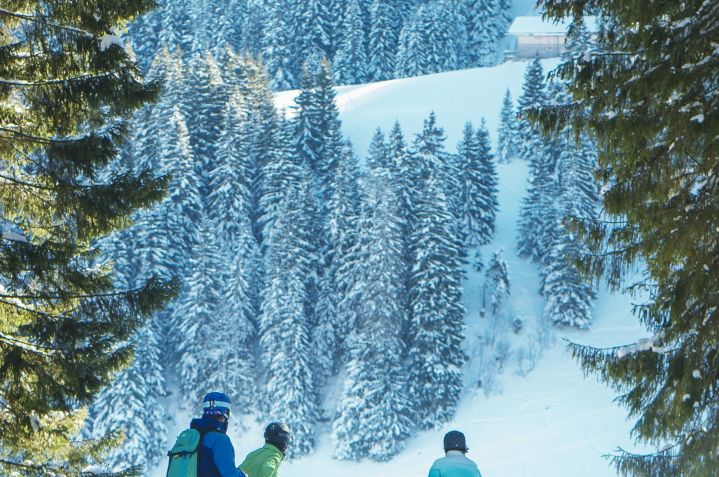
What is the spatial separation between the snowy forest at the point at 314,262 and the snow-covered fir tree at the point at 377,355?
79 millimetres

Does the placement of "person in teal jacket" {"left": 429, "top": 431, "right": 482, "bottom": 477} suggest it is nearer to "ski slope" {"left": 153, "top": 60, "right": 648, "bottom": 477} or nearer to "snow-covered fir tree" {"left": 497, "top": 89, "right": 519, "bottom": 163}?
"ski slope" {"left": 153, "top": 60, "right": 648, "bottom": 477}

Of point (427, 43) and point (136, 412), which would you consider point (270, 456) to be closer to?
point (136, 412)

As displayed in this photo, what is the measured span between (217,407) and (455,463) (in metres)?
2.12

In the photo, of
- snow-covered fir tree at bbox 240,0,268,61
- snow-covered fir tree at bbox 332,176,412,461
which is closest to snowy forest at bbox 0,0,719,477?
snow-covered fir tree at bbox 332,176,412,461

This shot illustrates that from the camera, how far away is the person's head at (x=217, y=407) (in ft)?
23.9

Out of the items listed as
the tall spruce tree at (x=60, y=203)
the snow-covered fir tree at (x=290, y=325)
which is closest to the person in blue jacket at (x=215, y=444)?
the tall spruce tree at (x=60, y=203)

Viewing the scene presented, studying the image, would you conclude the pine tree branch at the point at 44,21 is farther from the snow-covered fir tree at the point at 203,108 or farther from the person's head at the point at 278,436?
the snow-covered fir tree at the point at 203,108

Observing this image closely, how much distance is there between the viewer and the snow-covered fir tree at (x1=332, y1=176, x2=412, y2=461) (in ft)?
148

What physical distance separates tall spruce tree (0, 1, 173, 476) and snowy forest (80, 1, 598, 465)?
36586 mm

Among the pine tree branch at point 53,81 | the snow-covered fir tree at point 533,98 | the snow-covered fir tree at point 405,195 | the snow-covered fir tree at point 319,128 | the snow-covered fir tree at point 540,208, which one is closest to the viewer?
the pine tree branch at point 53,81

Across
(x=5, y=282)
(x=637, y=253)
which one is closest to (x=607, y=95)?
(x=637, y=253)

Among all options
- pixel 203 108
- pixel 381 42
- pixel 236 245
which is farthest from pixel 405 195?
pixel 381 42

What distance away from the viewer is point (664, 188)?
8234 mm

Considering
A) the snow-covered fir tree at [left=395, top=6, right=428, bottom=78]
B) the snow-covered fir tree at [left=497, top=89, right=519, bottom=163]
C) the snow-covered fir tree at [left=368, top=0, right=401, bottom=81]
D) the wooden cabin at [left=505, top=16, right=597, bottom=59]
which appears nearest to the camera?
the snow-covered fir tree at [left=497, top=89, right=519, bottom=163]
